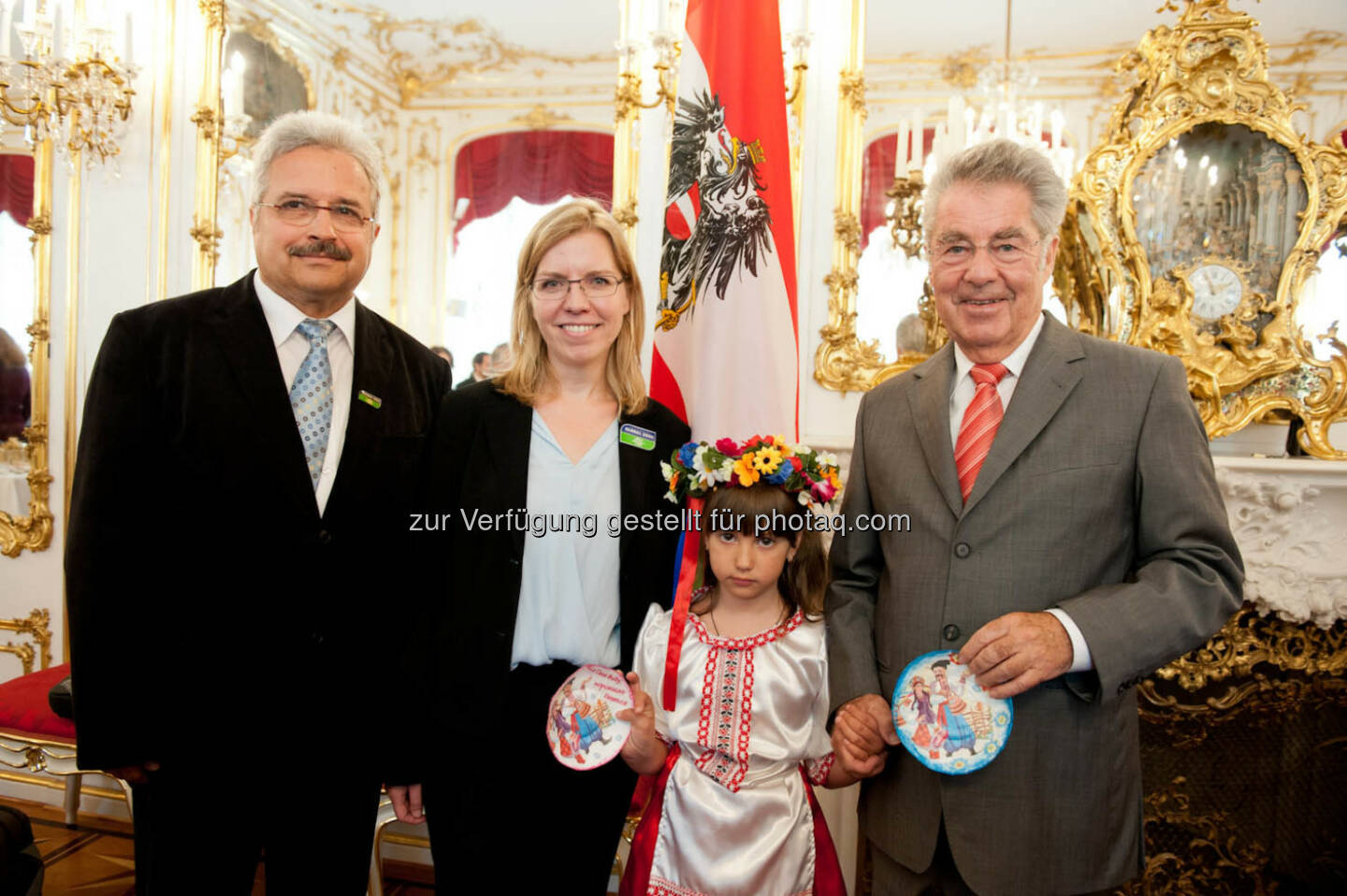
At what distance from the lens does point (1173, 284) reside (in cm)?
295

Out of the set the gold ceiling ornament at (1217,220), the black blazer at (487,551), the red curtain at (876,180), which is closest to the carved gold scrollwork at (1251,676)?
the gold ceiling ornament at (1217,220)

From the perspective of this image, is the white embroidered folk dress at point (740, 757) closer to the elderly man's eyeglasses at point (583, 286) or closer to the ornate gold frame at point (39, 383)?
the elderly man's eyeglasses at point (583, 286)

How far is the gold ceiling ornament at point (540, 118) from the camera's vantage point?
373 centimetres

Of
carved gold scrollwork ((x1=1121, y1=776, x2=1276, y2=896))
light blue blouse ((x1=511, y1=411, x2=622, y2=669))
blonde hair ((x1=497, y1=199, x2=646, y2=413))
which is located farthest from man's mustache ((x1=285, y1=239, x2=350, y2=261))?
carved gold scrollwork ((x1=1121, y1=776, x2=1276, y2=896))

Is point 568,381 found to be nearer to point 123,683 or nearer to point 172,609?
point 172,609

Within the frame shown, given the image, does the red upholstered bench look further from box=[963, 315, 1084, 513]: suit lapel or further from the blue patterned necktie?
box=[963, 315, 1084, 513]: suit lapel

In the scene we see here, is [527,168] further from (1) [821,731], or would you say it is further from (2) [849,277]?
(1) [821,731]

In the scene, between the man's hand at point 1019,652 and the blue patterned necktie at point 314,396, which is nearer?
the man's hand at point 1019,652

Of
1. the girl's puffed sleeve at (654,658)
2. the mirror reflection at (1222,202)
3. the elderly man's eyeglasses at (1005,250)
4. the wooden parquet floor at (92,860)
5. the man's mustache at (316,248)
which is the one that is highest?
the mirror reflection at (1222,202)

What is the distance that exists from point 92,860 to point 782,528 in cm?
308

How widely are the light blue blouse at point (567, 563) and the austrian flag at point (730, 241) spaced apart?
50cm

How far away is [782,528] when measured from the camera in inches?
70.9

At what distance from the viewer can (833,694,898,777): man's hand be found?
62.2 inches

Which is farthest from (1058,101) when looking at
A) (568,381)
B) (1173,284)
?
(568,381)
